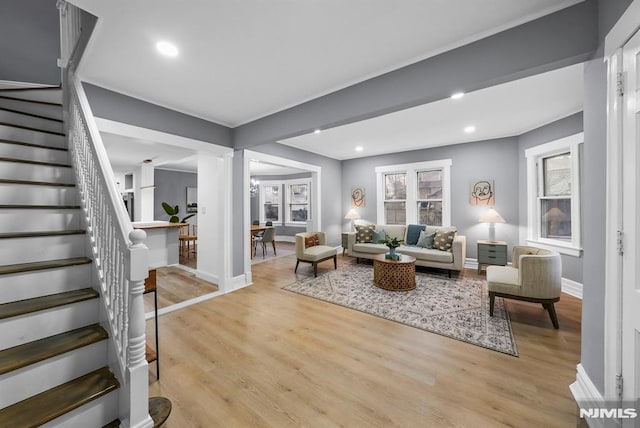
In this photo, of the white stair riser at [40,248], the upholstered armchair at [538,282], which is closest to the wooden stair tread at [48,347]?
the white stair riser at [40,248]

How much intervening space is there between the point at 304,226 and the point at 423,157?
465 cm

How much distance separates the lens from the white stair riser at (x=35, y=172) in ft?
6.49

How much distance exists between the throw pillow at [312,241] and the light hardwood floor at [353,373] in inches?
76.7

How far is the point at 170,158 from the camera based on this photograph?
5.58m

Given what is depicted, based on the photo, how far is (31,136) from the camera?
236 cm

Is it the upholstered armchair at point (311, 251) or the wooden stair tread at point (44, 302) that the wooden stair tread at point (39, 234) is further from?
the upholstered armchair at point (311, 251)

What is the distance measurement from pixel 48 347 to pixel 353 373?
6.35ft

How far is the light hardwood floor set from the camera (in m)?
1.56

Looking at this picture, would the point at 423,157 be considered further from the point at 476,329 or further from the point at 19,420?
the point at 19,420

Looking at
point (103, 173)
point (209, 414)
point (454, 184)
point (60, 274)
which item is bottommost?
point (209, 414)

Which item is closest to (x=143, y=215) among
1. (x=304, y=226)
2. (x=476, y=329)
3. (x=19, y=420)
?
(x=304, y=226)

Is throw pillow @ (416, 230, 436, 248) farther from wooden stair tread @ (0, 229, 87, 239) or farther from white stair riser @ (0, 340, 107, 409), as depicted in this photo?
wooden stair tread @ (0, 229, 87, 239)

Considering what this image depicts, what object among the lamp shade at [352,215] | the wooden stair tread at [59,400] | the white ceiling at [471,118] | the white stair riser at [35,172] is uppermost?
the white ceiling at [471,118]

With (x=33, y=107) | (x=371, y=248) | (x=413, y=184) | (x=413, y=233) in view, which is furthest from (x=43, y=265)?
(x=413, y=184)
